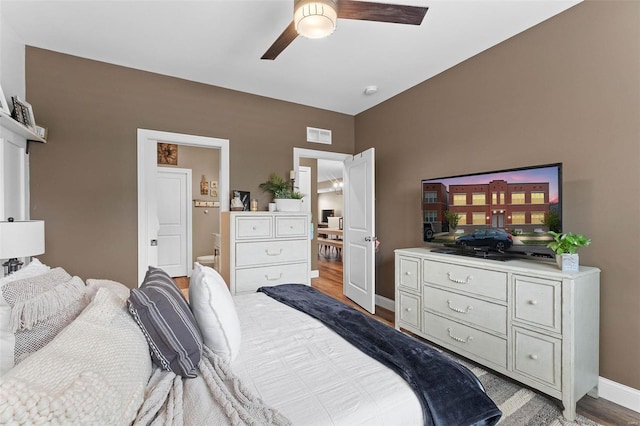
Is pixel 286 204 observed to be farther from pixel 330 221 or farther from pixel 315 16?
pixel 330 221

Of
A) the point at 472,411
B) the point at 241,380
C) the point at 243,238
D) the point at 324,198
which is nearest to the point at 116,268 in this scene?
the point at 243,238

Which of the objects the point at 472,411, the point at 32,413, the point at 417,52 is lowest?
the point at 472,411

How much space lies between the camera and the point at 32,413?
56 cm

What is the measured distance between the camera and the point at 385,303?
3855 mm

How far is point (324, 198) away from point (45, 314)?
11.2 meters

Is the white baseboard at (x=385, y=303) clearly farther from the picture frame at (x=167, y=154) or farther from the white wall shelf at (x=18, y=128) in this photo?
the picture frame at (x=167, y=154)

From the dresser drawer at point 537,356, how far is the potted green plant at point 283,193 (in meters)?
2.40

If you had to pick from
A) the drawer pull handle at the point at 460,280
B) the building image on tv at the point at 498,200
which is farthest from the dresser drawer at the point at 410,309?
the building image on tv at the point at 498,200

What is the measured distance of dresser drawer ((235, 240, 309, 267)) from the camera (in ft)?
10.1

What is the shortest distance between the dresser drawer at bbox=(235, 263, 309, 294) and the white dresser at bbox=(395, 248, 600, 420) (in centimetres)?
136

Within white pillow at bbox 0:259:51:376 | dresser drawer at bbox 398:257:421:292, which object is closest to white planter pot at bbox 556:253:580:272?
dresser drawer at bbox 398:257:421:292

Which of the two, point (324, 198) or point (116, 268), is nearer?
point (116, 268)

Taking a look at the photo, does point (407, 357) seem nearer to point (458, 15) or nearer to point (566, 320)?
point (566, 320)

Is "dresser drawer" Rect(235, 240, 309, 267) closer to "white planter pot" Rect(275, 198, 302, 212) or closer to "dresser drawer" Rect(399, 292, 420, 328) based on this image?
"white planter pot" Rect(275, 198, 302, 212)
